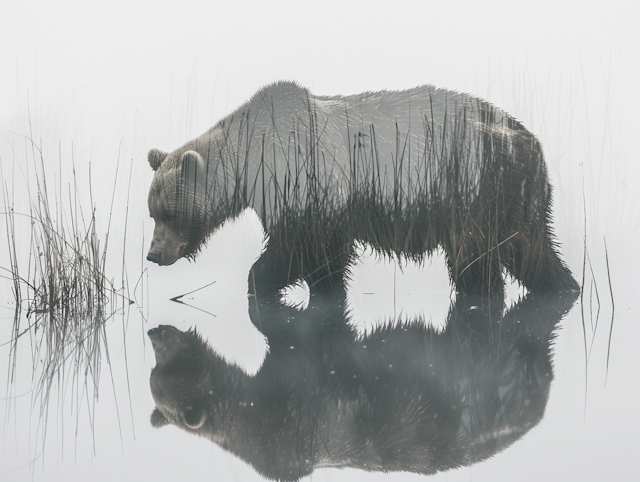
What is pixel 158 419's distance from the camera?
2.10m

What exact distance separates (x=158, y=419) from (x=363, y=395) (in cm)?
78

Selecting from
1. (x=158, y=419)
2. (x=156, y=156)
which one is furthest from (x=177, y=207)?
(x=158, y=419)

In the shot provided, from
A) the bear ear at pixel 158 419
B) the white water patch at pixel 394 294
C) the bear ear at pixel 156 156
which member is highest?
the bear ear at pixel 158 419

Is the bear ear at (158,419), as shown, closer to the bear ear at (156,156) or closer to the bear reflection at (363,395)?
the bear reflection at (363,395)

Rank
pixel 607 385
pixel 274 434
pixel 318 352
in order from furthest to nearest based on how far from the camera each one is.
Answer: pixel 318 352, pixel 607 385, pixel 274 434

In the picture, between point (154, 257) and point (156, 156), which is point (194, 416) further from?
point (156, 156)

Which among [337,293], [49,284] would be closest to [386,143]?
[337,293]

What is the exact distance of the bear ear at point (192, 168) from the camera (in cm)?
502

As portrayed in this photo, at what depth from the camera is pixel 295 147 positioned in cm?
498

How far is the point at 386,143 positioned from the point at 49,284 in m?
2.88

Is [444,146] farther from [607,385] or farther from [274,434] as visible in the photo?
[274,434]

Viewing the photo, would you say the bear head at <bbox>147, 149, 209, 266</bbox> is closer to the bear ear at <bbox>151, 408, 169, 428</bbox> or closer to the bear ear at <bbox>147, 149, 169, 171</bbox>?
the bear ear at <bbox>147, 149, 169, 171</bbox>

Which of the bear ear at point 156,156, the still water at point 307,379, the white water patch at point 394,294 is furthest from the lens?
the bear ear at point 156,156

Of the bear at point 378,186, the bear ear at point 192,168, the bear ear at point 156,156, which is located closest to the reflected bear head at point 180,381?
the bear at point 378,186
